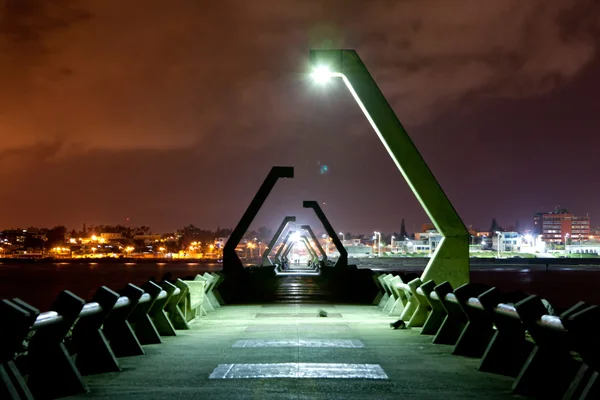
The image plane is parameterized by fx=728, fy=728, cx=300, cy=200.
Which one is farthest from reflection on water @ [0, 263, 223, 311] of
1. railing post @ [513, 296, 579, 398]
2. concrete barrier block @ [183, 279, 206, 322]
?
railing post @ [513, 296, 579, 398]

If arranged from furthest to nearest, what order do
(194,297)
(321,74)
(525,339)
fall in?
(321,74), (194,297), (525,339)

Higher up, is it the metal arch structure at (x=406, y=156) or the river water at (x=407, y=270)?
the metal arch structure at (x=406, y=156)

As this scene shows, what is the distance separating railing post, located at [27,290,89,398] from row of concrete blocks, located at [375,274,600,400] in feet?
14.4

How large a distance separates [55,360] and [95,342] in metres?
1.46

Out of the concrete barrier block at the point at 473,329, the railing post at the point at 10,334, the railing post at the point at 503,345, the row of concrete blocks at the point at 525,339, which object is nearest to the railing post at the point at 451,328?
the row of concrete blocks at the point at 525,339

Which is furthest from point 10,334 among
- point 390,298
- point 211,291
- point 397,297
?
point 211,291

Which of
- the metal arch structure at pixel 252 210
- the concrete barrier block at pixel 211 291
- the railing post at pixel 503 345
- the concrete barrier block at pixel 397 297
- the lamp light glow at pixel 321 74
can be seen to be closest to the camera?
the railing post at pixel 503 345

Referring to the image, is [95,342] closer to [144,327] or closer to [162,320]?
[144,327]

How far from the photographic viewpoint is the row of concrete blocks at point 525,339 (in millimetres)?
5766

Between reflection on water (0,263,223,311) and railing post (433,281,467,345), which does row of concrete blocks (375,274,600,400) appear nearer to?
railing post (433,281,467,345)

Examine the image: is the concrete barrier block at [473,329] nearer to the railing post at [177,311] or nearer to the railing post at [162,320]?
the railing post at [162,320]

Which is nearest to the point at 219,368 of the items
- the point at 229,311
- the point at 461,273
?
the point at 461,273

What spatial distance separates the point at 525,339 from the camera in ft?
29.4

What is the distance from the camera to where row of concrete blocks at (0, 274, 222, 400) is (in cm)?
573
